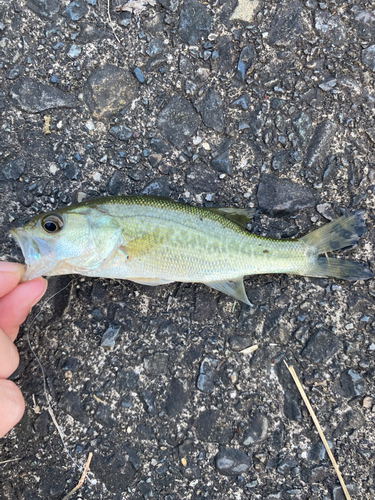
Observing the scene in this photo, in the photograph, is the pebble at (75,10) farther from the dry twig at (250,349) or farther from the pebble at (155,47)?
the dry twig at (250,349)

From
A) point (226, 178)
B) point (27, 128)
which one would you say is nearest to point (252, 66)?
point (226, 178)

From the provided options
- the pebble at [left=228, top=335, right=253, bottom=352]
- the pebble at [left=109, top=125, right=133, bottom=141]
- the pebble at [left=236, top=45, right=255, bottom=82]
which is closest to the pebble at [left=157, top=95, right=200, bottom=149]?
the pebble at [left=109, top=125, right=133, bottom=141]

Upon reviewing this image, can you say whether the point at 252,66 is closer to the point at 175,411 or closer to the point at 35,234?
the point at 35,234

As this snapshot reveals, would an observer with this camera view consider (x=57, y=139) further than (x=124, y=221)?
Yes

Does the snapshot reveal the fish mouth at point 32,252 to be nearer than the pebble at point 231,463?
Yes

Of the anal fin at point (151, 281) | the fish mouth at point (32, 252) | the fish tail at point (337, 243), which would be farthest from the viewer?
the fish tail at point (337, 243)

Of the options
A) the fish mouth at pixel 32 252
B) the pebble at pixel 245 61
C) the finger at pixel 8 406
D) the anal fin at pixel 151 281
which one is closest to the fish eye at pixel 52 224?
the fish mouth at pixel 32 252

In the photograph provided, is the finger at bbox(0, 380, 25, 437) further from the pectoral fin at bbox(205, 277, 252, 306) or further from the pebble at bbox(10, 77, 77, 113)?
the pebble at bbox(10, 77, 77, 113)

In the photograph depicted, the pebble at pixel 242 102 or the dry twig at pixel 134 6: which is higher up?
the dry twig at pixel 134 6
